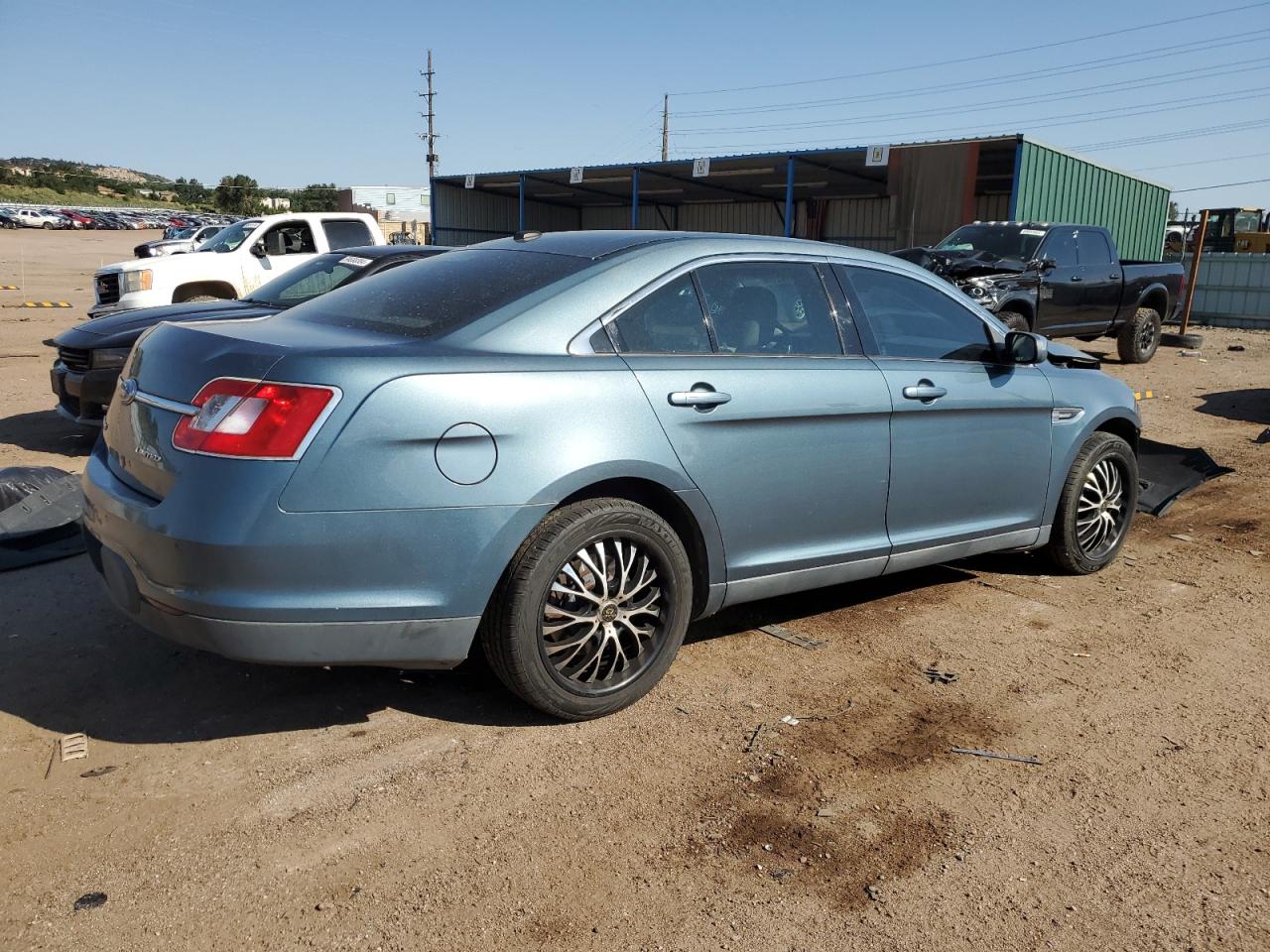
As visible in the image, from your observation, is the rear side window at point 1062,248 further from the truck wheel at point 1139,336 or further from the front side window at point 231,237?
the front side window at point 231,237

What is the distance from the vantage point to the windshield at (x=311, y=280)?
8.06 m

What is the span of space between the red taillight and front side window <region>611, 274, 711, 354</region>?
1084 millimetres

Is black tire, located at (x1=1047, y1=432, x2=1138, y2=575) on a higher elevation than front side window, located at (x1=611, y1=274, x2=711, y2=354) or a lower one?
lower

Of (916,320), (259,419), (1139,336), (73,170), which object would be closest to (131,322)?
(259,419)

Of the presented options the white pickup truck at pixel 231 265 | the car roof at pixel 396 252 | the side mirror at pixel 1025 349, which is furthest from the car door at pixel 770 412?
the white pickup truck at pixel 231 265

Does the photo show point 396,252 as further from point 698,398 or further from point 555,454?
point 555,454

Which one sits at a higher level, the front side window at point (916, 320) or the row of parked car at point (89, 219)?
the row of parked car at point (89, 219)

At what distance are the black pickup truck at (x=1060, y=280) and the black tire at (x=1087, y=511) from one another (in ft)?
22.2

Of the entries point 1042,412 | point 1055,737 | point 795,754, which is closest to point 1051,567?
point 1042,412

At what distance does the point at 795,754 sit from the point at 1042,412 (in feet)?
7.83

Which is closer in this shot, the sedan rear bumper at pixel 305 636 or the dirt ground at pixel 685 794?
the dirt ground at pixel 685 794

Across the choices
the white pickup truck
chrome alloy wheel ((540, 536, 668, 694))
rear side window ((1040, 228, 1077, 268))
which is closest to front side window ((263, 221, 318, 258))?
the white pickup truck

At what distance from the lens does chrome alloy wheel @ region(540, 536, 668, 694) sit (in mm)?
3426

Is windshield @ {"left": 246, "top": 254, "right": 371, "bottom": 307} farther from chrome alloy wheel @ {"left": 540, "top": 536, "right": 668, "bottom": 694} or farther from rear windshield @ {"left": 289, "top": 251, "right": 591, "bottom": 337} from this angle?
chrome alloy wheel @ {"left": 540, "top": 536, "right": 668, "bottom": 694}
